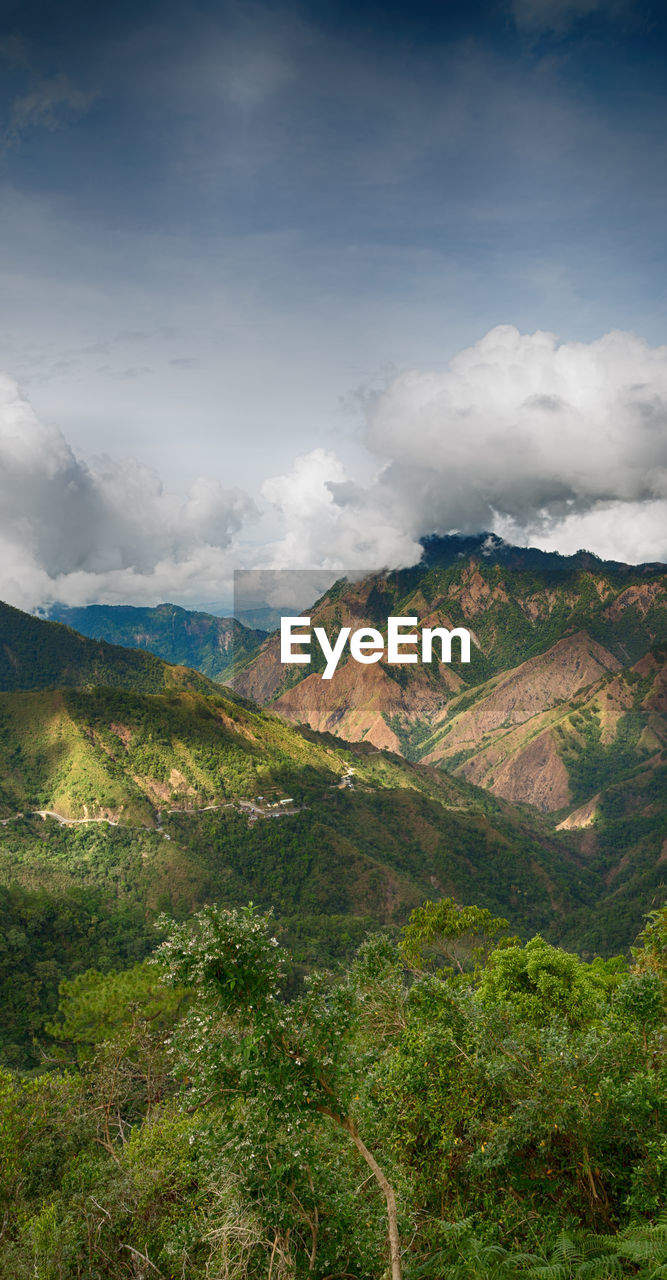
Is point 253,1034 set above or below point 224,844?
above

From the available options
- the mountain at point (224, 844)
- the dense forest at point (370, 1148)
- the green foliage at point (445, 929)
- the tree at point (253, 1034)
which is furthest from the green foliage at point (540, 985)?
the mountain at point (224, 844)

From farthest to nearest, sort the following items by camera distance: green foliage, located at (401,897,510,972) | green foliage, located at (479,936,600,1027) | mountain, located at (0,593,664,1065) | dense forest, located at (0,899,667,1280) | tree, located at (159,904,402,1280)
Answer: mountain, located at (0,593,664,1065) → green foliage, located at (401,897,510,972) → green foliage, located at (479,936,600,1027) → tree, located at (159,904,402,1280) → dense forest, located at (0,899,667,1280)

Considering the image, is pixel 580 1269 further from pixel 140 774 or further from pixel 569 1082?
pixel 140 774

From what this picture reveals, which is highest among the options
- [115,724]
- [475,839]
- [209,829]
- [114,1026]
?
[115,724]

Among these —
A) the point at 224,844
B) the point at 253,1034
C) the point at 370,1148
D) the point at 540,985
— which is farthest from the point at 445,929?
the point at 224,844

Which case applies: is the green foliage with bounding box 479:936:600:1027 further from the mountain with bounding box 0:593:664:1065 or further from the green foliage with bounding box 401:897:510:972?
the mountain with bounding box 0:593:664:1065

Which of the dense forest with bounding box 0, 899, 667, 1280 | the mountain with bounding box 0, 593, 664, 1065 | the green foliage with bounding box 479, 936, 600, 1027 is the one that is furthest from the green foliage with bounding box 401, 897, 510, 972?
the mountain with bounding box 0, 593, 664, 1065

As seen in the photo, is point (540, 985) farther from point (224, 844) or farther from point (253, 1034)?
point (224, 844)

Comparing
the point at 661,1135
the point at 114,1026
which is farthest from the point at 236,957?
the point at 114,1026
